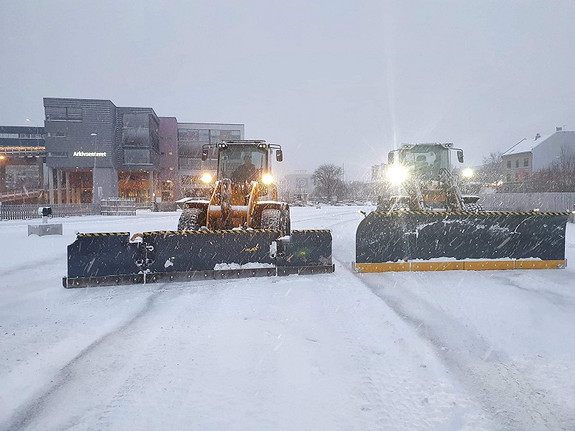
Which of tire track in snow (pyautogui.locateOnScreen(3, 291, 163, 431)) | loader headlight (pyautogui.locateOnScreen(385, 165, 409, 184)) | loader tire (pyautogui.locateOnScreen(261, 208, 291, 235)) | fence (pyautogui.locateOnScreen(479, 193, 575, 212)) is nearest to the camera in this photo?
tire track in snow (pyautogui.locateOnScreen(3, 291, 163, 431))

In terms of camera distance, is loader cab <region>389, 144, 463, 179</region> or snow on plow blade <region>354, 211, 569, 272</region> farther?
loader cab <region>389, 144, 463, 179</region>

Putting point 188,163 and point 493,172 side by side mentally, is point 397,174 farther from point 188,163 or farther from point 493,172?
point 493,172

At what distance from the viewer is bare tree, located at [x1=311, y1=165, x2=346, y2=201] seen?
7262 centimetres

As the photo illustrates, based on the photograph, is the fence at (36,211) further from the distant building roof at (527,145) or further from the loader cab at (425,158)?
the distant building roof at (527,145)

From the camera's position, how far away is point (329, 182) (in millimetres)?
72375

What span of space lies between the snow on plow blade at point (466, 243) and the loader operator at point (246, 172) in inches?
141

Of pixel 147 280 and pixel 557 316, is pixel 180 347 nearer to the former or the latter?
pixel 147 280

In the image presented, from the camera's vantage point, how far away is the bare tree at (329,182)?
72625mm

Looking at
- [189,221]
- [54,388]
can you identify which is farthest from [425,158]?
[54,388]

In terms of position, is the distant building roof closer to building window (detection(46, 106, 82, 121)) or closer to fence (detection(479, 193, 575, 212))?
fence (detection(479, 193, 575, 212))

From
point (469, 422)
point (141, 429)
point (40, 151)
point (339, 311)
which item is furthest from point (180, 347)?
point (40, 151)

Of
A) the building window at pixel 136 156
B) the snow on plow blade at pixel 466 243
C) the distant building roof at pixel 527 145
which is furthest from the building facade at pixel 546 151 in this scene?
the snow on plow blade at pixel 466 243

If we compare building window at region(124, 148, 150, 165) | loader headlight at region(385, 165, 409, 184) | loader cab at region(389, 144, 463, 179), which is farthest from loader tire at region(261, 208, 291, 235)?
building window at region(124, 148, 150, 165)

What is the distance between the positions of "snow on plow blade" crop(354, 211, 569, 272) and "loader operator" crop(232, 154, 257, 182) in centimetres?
357
